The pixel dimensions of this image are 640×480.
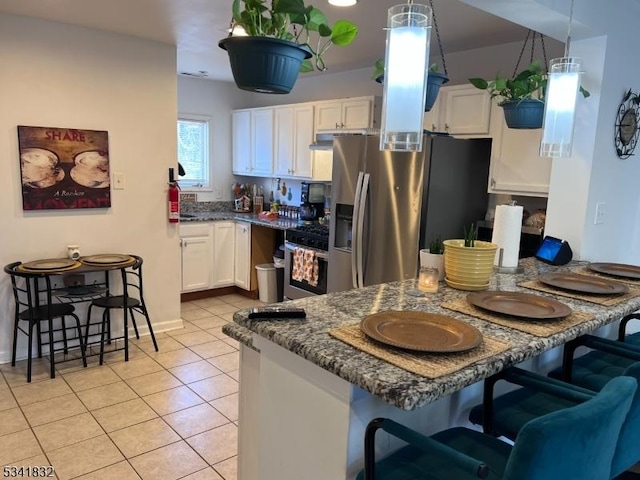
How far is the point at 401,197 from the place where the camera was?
10.9 ft

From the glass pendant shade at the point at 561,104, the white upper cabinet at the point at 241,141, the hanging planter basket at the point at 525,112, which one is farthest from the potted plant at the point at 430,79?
the white upper cabinet at the point at 241,141

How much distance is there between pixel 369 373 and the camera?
1121 millimetres

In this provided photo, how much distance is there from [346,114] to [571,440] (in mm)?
3580

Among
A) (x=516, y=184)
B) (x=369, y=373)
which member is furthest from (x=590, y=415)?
(x=516, y=184)

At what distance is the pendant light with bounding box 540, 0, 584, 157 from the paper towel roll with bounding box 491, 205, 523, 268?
0.99 ft

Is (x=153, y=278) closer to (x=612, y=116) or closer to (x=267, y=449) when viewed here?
(x=267, y=449)

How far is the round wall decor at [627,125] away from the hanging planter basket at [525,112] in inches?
24.9

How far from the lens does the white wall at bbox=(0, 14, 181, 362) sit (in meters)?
3.26

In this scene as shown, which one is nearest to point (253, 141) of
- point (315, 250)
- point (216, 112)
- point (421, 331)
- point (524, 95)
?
point (216, 112)

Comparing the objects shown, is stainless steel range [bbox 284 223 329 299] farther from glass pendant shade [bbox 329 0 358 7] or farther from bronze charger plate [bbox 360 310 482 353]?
bronze charger plate [bbox 360 310 482 353]

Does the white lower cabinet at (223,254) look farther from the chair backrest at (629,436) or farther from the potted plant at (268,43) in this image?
the chair backrest at (629,436)

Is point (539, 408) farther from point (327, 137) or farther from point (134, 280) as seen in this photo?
point (134, 280)

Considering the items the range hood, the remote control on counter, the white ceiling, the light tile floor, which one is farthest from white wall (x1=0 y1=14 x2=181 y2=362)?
the remote control on counter

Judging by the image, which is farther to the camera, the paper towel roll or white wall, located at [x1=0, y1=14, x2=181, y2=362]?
white wall, located at [x1=0, y1=14, x2=181, y2=362]
